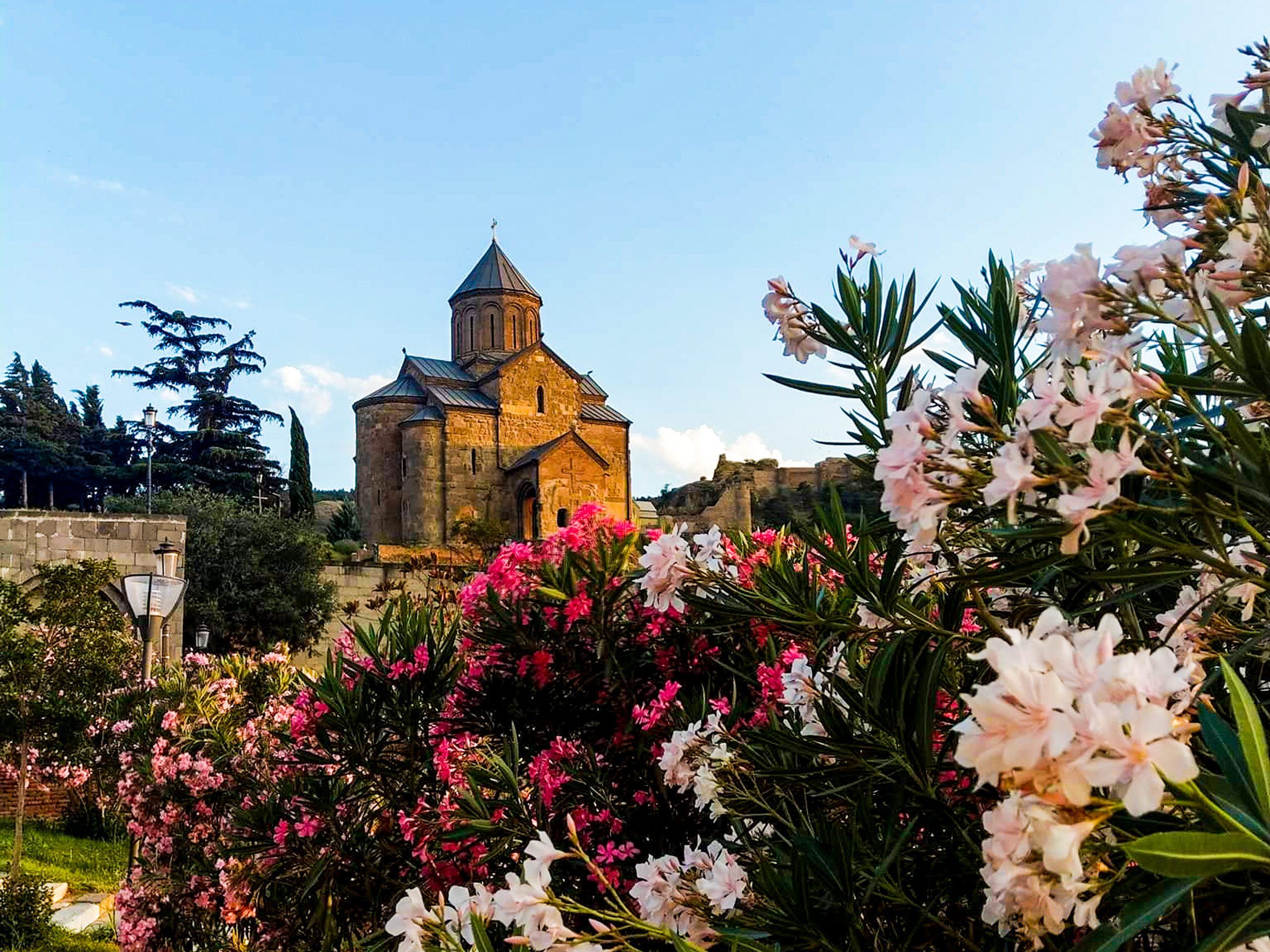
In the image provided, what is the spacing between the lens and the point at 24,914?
634cm

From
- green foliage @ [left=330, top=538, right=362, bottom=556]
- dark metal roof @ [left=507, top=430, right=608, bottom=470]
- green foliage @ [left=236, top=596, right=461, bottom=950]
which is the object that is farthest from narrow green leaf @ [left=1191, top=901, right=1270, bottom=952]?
dark metal roof @ [left=507, top=430, right=608, bottom=470]

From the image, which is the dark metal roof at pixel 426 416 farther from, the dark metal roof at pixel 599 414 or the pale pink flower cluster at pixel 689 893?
the pale pink flower cluster at pixel 689 893

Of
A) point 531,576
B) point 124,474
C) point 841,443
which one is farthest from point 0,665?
point 124,474

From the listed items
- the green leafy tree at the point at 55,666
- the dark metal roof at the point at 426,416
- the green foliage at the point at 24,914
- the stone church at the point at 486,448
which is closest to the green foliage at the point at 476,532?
the stone church at the point at 486,448

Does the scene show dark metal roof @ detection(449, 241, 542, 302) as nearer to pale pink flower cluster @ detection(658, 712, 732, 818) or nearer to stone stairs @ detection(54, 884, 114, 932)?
stone stairs @ detection(54, 884, 114, 932)

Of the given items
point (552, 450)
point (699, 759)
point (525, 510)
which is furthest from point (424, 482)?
point (699, 759)

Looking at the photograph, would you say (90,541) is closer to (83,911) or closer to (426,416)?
(83,911)

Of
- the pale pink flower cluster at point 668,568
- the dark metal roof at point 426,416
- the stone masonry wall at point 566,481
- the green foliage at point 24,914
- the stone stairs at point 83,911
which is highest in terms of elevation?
the dark metal roof at point 426,416

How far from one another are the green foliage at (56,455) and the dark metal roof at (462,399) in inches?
596

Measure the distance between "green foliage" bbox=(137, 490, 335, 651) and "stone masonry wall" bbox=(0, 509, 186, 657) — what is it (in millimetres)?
5732

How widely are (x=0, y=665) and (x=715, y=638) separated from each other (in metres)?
6.94

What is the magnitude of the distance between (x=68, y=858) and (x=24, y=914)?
346cm

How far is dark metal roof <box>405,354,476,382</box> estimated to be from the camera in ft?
97.9

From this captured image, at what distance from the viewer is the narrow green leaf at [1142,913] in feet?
2.05
